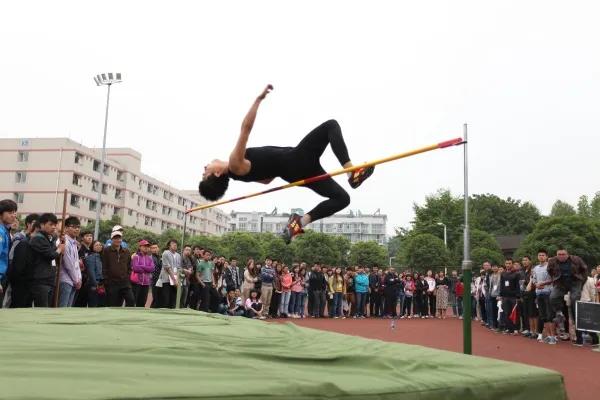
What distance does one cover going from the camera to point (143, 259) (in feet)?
25.4

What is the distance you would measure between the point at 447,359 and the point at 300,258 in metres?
33.9

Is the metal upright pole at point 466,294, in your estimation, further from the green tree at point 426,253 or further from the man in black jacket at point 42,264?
the green tree at point 426,253

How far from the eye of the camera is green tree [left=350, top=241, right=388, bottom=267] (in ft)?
128

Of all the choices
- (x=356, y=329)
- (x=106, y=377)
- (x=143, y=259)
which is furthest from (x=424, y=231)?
(x=106, y=377)

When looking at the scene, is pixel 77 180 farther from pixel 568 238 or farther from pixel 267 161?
pixel 267 161

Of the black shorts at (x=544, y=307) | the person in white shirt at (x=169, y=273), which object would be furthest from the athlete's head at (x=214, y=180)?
the black shorts at (x=544, y=307)

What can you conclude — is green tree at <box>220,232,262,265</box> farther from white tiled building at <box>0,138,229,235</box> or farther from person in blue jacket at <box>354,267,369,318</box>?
person in blue jacket at <box>354,267,369,318</box>

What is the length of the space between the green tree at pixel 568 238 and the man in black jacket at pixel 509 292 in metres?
17.7

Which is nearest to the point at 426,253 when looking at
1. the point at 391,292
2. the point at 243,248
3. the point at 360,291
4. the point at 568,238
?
the point at 568,238

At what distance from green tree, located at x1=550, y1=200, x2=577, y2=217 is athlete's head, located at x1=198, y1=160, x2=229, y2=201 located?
54889 millimetres

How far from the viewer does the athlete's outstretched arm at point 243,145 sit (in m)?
3.17

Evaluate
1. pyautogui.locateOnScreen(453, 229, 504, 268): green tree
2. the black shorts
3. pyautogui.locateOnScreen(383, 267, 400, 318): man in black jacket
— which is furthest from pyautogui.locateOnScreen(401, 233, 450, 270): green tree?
the black shorts

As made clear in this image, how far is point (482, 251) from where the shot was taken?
27812mm

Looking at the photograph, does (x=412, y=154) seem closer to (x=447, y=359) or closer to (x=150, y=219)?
(x=447, y=359)
